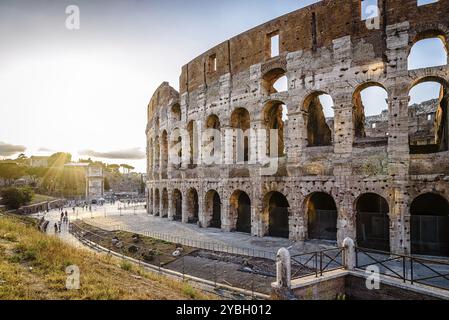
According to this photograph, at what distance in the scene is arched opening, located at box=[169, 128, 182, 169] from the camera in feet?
82.7

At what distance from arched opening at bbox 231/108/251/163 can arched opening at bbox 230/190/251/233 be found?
8.32ft

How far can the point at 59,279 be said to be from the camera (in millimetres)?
7059

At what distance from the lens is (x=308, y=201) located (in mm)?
15797

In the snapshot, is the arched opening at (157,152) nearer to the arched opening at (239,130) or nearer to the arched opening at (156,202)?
the arched opening at (156,202)

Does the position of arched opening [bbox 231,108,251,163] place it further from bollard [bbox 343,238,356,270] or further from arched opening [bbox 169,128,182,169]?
bollard [bbox 343,238,356,270]

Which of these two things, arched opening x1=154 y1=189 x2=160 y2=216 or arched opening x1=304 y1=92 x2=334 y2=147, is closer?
arched opening x1=304 y1=92 x2=334 y2=147

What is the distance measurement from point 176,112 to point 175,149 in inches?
132

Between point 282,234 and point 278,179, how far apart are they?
3.43 meters

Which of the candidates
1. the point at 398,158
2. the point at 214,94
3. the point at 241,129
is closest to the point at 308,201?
the point at 398,158

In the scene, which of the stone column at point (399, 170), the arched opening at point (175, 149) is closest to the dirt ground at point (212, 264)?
the stone column at point (399, 170)

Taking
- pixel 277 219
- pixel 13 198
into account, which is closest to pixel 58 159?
pixel 13 198

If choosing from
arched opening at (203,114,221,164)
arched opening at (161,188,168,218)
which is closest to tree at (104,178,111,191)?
arched opening at (161,188,168,218)

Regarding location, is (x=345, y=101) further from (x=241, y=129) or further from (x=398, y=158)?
(x=241, y=129)

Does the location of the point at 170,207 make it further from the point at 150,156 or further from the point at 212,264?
the point at 212,264
